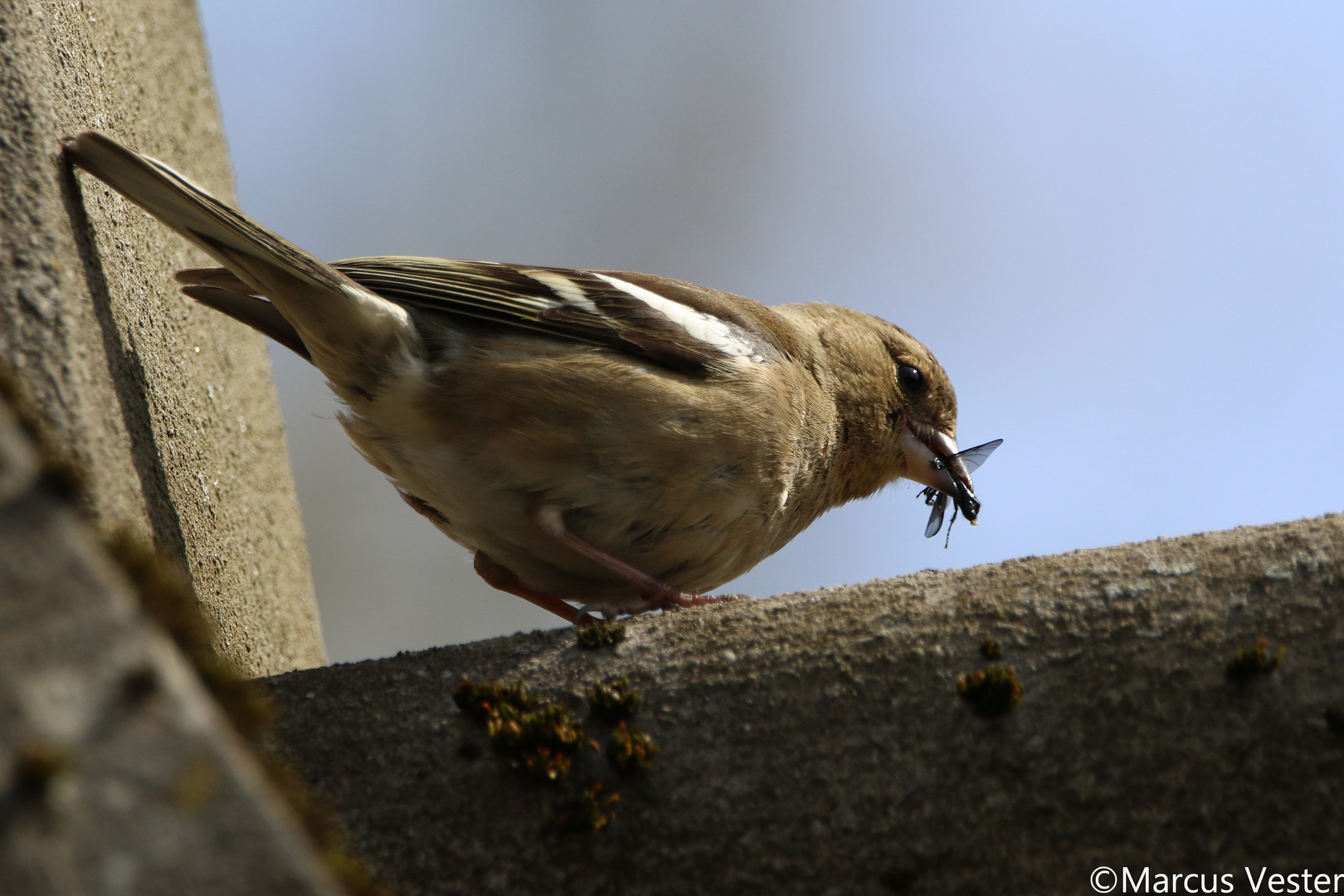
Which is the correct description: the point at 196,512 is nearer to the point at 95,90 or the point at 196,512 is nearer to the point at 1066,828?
the point at 95,90

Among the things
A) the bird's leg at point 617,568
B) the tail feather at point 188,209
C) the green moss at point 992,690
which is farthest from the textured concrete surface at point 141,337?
the green moss at point 992,690

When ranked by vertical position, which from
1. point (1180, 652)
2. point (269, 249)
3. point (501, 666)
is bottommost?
point (501, 666)

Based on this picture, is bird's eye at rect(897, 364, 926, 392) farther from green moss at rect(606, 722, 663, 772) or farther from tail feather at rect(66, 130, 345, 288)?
green moss at rect(606, 722, 663, 772)

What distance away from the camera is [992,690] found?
7.18ft

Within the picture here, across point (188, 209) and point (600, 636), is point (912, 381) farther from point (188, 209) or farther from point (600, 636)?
point (188, 209)

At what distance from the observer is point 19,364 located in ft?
7.23

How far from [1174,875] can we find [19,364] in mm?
2752

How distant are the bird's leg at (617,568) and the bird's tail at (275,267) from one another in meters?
0.87

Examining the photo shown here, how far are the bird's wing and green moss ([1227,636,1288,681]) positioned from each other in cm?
236

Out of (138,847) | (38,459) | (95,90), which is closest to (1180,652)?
(138,847)

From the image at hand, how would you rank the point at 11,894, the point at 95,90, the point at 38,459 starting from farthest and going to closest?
1. the point at 95,90
2. the point at 38,459
3. the point at 11,894

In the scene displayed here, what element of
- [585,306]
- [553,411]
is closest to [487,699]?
[553,411]

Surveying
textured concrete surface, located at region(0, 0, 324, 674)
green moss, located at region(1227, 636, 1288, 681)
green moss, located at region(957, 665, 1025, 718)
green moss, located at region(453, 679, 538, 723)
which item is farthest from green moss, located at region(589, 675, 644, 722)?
green moss, located at region(1227, 636, 1288, 681)

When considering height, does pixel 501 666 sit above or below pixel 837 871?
above
